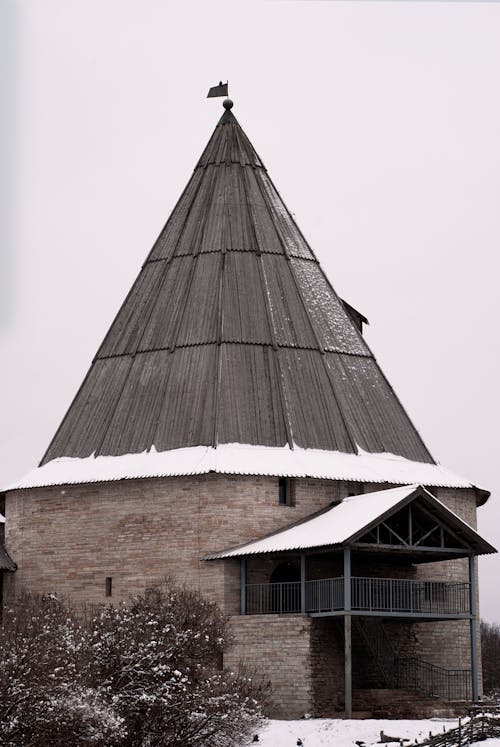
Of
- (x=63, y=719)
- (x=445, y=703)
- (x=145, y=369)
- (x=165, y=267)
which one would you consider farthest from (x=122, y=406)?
(x=63, y=719)

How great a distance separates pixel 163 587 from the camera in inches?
1462

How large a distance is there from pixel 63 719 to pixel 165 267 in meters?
19.2

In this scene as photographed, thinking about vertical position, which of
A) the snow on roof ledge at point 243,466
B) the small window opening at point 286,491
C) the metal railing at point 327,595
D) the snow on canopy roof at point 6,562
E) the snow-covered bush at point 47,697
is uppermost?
the snow on roof ledge at point 243,466

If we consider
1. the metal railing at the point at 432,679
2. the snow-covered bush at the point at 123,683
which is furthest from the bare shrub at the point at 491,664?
the snow-covered bush at the point at 123,683

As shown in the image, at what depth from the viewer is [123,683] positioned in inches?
1128

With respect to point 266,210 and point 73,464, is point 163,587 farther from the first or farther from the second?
point 266,210

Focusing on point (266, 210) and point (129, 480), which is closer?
point (129, 480)

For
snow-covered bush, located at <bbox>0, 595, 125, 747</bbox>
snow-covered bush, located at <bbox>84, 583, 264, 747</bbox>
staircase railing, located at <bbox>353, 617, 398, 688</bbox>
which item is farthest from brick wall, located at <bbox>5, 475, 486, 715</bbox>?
snow-covered bush, located at <bbox>0, 595, 125, 747</bbox>

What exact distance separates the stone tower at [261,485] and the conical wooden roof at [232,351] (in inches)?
2.3

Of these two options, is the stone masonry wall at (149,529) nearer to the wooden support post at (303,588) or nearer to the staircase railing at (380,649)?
the wooden support post at (303,588)

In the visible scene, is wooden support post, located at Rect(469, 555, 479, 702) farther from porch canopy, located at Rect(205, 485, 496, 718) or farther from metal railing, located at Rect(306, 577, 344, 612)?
metal railing, located at Rect(306, 577, 344, 612)

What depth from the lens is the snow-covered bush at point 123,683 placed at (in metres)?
26.1

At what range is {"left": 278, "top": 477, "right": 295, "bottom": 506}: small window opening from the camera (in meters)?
37.9

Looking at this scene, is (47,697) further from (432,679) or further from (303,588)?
(432,679)
